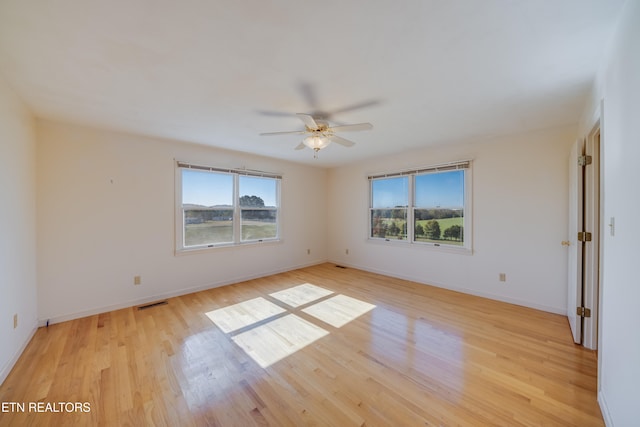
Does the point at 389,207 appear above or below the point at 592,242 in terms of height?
above

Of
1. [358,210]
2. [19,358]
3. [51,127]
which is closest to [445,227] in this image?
[358,210]

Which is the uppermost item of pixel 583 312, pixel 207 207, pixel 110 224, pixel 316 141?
pixel 316 141

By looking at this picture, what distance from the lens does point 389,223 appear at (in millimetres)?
4914

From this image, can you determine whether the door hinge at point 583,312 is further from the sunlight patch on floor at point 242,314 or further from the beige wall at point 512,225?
the sunlight patch on floor at point 242,314

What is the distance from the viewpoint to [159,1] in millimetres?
1237

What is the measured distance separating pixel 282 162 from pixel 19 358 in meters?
4.18

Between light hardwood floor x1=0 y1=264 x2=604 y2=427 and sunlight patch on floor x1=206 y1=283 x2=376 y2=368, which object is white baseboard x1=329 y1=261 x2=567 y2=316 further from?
sunlight patch on floor x1=206 y1=283 x2=376 y2=368

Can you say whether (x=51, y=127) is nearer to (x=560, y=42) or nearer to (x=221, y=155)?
(x=221, y=155)

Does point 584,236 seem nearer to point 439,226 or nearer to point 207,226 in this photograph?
point 439,226

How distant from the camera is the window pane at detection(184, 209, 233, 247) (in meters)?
3.89

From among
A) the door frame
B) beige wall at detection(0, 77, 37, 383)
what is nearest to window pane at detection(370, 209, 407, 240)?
the door frame

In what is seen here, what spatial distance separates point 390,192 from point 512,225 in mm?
2049

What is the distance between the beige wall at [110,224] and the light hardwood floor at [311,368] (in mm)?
349

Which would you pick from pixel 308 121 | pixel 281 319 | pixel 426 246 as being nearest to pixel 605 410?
pixel 281 319
